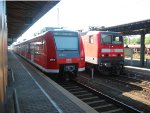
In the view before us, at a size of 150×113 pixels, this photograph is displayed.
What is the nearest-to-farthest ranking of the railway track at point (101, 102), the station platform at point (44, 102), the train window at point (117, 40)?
the station platform at point (44, 102) < the railway track at point (101, 102) < the train window at point (117, 40)

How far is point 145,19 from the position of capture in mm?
16188

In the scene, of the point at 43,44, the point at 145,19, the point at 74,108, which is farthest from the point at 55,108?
the point at 145,19

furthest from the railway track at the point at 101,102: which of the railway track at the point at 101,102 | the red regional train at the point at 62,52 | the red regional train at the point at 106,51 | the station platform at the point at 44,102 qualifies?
the red regional train at the point at 106,51

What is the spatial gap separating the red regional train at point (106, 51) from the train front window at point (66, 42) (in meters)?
2.89

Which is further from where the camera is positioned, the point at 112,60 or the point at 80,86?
the point at 112,60

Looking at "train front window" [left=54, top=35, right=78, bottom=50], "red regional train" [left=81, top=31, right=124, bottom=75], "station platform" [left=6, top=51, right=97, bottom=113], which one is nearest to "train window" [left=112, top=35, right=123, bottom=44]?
"red regional train" [left=81, top=31, right=124, bottom=75]

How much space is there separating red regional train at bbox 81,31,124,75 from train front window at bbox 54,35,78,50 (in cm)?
289

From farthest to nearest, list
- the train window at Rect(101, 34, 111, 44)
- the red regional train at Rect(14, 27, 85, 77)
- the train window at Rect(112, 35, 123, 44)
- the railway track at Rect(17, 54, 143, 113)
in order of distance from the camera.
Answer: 1. the train window at Rect(112, 35, 123, 44)
2. the train window at Rect(101, 34, 111, 44)
3. the red regional train at Rect(14, 27, 85, 77)
4. the railway track at Rect(17, 54, 143, 113)

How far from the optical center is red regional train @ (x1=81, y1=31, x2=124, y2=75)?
632 inches

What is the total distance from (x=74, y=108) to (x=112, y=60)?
34.4 feet

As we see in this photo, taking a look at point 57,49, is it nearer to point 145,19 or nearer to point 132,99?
point 132,99

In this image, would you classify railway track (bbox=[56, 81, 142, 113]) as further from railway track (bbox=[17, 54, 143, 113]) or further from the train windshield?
A: the train windshield

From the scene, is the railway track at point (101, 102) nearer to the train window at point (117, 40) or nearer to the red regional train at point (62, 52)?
the red regional train at point (62, 52)

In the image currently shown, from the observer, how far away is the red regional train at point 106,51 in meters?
16.0
